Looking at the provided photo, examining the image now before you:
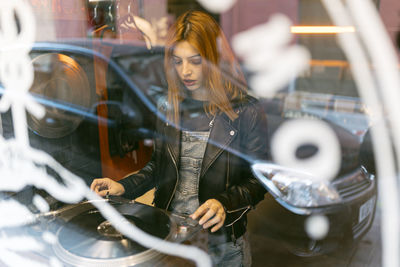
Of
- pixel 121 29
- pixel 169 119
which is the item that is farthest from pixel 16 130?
pixel 121 29

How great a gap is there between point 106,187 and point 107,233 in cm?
22

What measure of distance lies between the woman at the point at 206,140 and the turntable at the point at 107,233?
4.8 inches

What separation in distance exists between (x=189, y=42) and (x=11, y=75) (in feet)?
1.94

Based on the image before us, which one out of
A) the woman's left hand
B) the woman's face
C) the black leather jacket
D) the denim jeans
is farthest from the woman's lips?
the denim jeans

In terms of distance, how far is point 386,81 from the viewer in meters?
0.70

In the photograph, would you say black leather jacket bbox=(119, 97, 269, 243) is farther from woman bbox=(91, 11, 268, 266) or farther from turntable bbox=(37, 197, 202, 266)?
turntable bbox=(37, 197, 202, 266)

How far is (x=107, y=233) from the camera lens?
73 centimetres

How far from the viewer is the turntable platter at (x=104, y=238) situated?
2.21 ft

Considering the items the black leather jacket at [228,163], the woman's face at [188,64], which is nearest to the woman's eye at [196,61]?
the woman's face at [188,64]

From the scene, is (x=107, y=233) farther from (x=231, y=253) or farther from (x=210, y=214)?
(x=231, y=253)

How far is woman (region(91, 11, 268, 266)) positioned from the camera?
0.92m

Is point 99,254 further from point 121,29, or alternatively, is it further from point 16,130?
point 121,29

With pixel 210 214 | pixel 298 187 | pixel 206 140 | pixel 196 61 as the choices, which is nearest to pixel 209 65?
pixel 196 61

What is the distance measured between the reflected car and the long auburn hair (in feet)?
0.38
